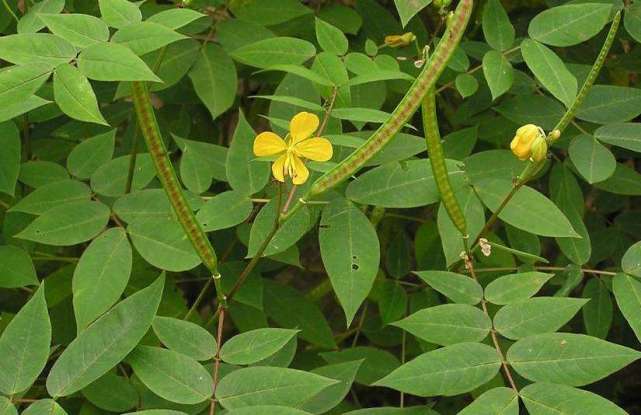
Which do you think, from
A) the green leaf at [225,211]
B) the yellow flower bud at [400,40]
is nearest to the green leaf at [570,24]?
the yellow flower bud at [400,40]

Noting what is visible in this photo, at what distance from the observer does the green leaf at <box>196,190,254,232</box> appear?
1601 millimetres

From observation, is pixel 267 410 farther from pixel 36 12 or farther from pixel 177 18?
pixel 36 12

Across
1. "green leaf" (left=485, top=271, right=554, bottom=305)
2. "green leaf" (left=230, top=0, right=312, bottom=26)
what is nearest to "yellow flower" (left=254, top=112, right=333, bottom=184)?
"green leaf" (left=485, top=271, right=554, bottom=305)

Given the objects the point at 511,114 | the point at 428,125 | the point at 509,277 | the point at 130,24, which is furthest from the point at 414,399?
the point at 130,24

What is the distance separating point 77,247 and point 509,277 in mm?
1103

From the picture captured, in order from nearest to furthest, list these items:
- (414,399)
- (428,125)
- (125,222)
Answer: (428,125) → (125,222) → (414,399)

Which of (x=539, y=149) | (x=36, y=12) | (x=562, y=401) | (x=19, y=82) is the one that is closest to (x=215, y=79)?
(x=36, y=12)

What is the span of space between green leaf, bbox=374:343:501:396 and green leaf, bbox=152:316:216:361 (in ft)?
0.90

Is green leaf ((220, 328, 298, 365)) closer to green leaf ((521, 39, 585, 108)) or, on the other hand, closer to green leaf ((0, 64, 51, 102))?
green leaf ((0, 64, 51, 102))

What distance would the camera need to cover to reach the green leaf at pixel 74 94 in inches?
53.4

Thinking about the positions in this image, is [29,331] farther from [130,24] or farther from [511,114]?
[511,114]

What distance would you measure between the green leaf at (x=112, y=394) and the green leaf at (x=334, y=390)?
285 mm

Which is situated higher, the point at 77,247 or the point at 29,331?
the point at 29,331

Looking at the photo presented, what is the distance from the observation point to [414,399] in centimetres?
257
